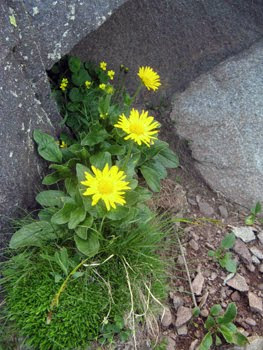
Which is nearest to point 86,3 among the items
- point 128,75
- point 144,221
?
point 128,75

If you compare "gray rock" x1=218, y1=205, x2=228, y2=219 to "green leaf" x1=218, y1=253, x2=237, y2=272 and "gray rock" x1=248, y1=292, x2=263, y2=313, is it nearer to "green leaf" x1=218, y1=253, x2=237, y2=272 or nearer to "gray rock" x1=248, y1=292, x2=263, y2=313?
"green leaf" x1=218, y1=253, x2=237, y2=272

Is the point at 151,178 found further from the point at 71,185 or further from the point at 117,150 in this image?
the point at 71,185

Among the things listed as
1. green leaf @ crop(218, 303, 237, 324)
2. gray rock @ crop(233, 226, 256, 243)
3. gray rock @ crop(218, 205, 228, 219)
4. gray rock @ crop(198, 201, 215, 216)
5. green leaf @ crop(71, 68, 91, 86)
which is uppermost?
green leaf @ crop(71, 68, 91, 86)

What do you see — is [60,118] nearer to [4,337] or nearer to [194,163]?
[194,163]

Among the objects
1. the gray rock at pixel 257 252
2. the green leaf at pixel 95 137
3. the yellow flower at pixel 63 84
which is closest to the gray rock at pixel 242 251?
the gray rock at pixel 257 252

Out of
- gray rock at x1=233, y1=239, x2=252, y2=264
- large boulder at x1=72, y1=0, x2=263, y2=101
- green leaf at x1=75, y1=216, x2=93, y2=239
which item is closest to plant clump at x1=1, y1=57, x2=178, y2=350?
green leaf at x1=75, y1=216, x2=93, y2=239

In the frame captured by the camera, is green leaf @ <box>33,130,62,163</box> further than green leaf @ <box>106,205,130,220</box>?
Yes

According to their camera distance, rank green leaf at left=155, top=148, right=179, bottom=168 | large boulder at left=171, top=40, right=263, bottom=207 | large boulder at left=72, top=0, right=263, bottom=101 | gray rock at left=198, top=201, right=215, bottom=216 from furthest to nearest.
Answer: large boulder at left=72, top=0, right=263, bottom=101, large boulder at left=171, top=40, right=263, bottom=207, gray rock at left=198, top=201, right=215, bottom=216, green leaf at left=155, top=148, right=179, bottom=168
